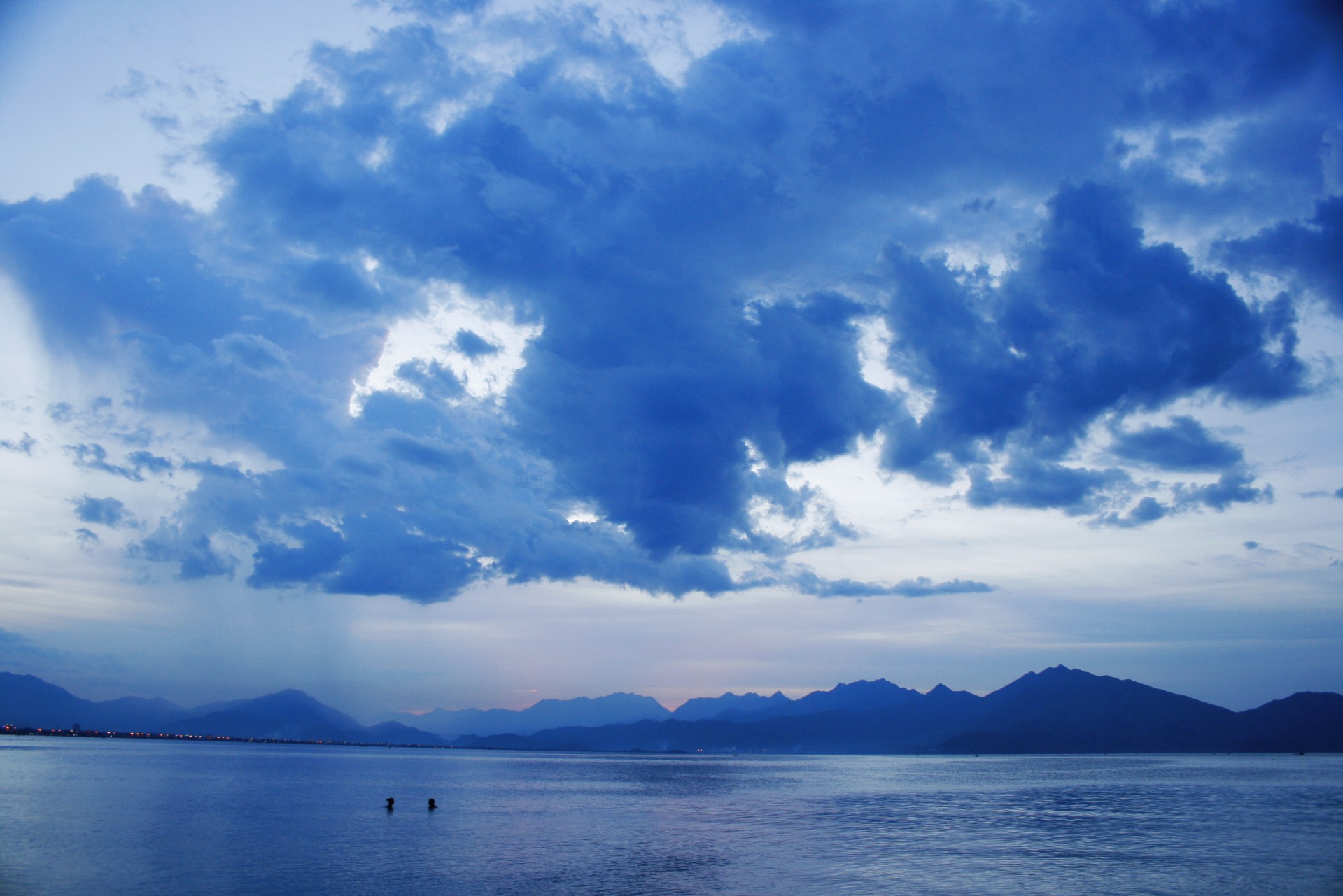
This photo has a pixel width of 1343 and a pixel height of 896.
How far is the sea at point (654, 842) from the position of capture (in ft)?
161

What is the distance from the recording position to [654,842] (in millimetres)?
69125

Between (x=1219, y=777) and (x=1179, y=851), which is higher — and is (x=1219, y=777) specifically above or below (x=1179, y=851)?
below

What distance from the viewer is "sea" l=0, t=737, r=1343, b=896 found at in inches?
1938

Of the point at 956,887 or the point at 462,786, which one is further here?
the point at 462,786

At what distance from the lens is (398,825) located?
80.1 m

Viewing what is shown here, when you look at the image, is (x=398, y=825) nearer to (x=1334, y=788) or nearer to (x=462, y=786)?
(x=462, y=786)

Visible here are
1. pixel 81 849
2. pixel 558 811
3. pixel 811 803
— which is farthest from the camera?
pixel 811 803

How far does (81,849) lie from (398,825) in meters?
28.4

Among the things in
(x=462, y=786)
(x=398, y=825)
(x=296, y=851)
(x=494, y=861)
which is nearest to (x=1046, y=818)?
(x=494, y=861)

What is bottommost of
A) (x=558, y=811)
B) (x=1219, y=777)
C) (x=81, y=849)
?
(x=1219, y=777)

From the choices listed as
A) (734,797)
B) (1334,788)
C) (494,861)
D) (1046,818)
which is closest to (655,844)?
(494,861)

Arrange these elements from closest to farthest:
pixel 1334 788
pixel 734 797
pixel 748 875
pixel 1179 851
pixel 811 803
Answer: pixel 748 875, pixel 1179 851, pixel 811 803, pixel 734 797, pixel 1334 788

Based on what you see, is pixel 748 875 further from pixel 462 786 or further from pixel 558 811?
pixel 462 786

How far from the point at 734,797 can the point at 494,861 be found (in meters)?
76.1
